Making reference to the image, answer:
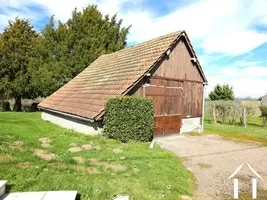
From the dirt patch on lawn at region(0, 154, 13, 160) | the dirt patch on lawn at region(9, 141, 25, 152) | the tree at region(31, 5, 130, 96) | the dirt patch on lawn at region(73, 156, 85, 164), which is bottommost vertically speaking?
the dirt patch on lawn at region(73, 156, 85, 164)

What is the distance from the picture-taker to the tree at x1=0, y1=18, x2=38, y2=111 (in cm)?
2920

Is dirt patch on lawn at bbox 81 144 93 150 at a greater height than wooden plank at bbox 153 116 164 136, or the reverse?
wooden plank at bbox 153 116 164 136

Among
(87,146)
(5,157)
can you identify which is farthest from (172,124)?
(5,157)

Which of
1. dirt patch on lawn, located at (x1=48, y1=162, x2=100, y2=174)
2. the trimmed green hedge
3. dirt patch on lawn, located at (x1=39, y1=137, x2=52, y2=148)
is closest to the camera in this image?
dirt patch on lawn, located at (x1=48, y1=162, x2=100, y2=174)

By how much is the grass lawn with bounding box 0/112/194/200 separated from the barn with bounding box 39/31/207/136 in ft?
10.1

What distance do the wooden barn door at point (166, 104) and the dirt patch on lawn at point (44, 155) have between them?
6.92 m

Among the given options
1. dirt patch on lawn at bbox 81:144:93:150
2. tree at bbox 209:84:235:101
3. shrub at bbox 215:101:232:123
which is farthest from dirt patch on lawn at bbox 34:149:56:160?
tree at bbox 209:84:235:101

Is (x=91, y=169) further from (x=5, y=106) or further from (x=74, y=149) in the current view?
(x=5, y=106)

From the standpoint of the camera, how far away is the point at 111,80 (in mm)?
15727

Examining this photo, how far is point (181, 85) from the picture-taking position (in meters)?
16.7

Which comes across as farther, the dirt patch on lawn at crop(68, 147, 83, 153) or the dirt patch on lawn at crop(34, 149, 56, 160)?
the dirt patch on lawn at crop(68, 147, 83, 153)

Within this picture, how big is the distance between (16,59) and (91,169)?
84.2 ft

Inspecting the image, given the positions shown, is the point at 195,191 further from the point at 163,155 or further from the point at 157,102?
the point at 157,102

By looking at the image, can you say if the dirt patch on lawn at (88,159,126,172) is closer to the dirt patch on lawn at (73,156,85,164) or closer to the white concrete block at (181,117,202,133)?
the dirt patch on lawn at (73,156,85,164)
